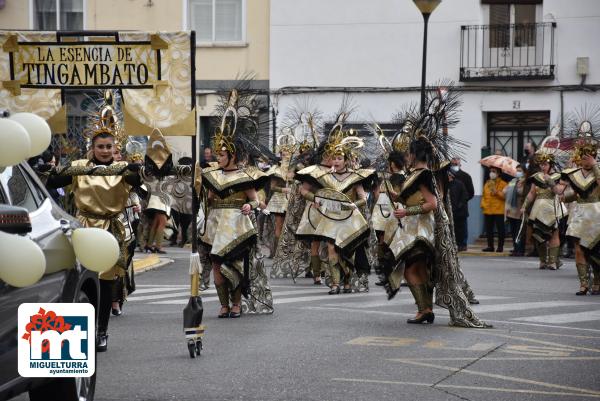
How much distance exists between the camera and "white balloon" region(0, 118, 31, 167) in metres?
6.00

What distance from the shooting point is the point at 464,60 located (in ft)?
100

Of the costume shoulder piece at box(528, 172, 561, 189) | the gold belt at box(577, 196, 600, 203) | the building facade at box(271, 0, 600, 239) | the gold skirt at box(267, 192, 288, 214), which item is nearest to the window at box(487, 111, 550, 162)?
the building facade at box(271, 0, 600, 239)

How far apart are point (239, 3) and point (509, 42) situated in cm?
656

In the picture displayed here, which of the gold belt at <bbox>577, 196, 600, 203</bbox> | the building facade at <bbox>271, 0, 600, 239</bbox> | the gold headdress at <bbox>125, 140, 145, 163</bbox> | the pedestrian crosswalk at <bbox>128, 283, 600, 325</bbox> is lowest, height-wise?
the pedestrian crosswalk at <bbox>128, 283, 600, 325</bbox>

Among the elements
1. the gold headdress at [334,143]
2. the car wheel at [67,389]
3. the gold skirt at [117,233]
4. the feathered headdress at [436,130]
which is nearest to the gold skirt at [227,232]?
the gold skirt at [117,233]

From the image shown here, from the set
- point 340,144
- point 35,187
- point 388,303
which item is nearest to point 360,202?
point 340,144

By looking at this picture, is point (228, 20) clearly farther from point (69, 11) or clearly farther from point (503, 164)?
point (503, 164)

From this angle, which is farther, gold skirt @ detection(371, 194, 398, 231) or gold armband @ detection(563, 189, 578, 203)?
gold skirt @ detection(371, 194, 398, 231)

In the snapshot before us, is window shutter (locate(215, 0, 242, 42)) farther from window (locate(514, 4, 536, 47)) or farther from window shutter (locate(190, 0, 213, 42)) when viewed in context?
window (locate(514, 4, 536, 47))

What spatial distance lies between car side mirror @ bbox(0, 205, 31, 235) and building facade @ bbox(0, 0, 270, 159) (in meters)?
25.4

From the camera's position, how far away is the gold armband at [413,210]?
42.0ft

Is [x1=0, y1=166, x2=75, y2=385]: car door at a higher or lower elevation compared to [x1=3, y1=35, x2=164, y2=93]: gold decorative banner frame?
lower

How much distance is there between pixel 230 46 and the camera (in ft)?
104

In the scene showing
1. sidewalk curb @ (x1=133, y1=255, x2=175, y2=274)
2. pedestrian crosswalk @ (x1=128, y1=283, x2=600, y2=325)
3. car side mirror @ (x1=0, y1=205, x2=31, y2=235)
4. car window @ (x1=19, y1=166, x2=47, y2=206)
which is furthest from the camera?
sidewalk curb @ (x1=133, y1=255, x2=175, y2=274)
